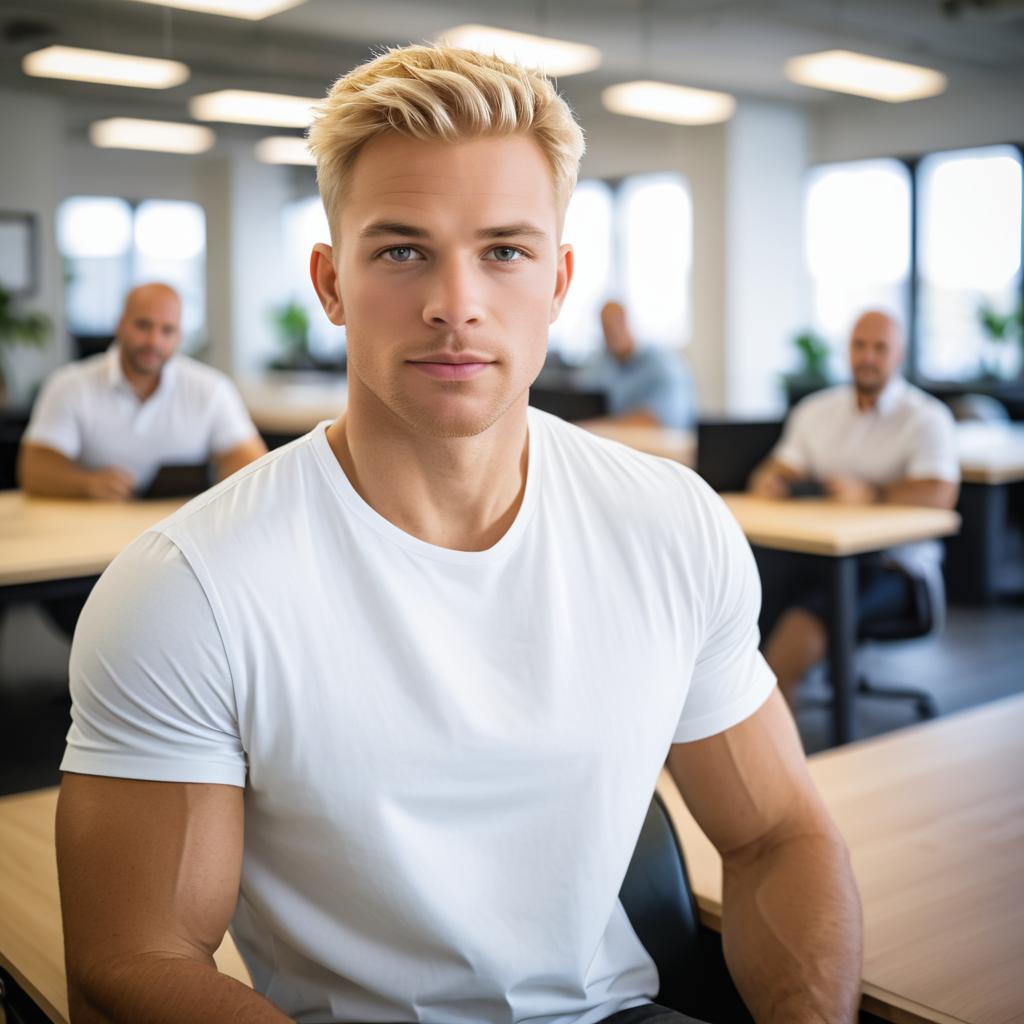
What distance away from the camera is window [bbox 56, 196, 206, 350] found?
45.9 feet

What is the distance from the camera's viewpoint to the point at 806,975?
121 cm

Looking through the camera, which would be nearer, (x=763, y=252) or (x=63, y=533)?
(x=63, y=533)

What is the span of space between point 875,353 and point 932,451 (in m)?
0.41

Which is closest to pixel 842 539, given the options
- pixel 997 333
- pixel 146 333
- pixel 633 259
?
pixel 146 333

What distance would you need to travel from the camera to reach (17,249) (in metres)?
9.93

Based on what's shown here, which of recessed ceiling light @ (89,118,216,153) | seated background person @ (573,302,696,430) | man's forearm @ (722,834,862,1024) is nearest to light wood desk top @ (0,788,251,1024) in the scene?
man's forearm @ (722,834,862,1024)

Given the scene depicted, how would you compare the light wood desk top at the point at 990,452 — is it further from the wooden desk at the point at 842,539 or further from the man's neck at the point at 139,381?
the man's neck at the point at 139,381

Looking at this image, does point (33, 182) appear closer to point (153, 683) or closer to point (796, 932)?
point (153, 683)

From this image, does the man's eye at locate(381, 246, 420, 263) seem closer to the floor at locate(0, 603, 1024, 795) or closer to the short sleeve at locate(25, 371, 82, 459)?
the floor at locate(0, 603, 1024, 795)

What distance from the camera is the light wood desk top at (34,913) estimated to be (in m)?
1.27

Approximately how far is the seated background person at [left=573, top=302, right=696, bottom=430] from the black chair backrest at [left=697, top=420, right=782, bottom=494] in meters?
1.92

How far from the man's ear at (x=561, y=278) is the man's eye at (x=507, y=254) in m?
0.08

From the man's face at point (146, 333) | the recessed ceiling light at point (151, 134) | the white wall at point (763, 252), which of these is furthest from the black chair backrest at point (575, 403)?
the white wall at point (763, 252)

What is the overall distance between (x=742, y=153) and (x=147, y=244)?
268 inches
